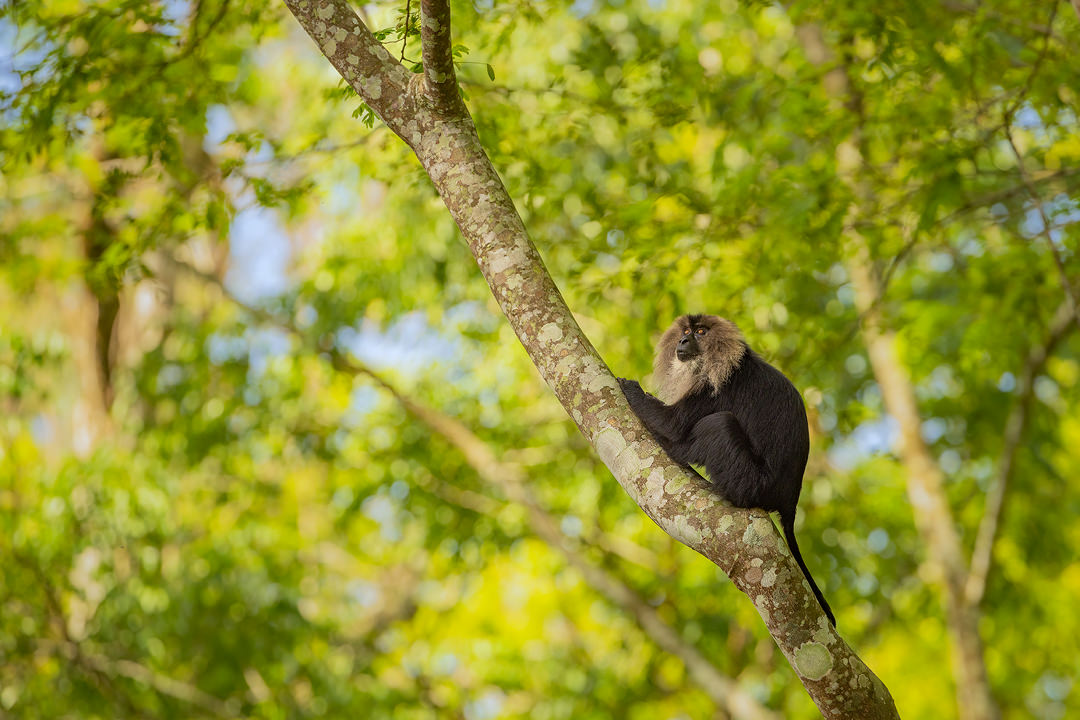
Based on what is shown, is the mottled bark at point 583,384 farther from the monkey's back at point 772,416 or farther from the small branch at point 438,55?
the monkey's back at point 772,416

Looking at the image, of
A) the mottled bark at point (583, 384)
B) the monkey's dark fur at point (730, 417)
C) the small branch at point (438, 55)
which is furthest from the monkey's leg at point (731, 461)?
the small branch at point (438, 55)

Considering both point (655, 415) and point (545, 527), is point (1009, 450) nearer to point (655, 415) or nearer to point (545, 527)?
point (545, 527)

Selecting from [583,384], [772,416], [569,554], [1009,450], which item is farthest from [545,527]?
[583,384]

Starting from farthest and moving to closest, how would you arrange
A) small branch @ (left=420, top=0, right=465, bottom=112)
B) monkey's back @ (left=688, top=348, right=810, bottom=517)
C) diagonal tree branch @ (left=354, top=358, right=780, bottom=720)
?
diagonal tree branch @ (left=354, top=358, right=780, bottom=720)
monkey's back @ (left=688, top=348, right=810, bottom=517)
small branch @ (left=420, top=0, right=465, bottom=112)

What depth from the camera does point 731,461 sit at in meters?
3.90

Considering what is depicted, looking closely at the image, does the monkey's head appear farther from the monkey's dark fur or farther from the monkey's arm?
the monkey's arm

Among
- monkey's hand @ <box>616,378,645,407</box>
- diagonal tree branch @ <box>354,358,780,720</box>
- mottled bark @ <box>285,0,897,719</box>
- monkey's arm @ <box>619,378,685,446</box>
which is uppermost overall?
A: mottled bark @ <box>285,0,897,719</box>

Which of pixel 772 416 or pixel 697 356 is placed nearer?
pixel 772 416

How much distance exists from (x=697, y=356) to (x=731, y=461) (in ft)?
2.49

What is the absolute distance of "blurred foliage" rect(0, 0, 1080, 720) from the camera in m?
5.33

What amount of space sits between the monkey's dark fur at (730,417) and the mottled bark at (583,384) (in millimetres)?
1100

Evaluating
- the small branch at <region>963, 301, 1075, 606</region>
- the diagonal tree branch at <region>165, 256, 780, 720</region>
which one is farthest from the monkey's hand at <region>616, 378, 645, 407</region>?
the diagonal tree branch at <region>165, 256, 780, 720</region>

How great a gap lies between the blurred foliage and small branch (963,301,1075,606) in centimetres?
24

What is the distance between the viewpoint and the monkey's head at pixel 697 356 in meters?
4.43
